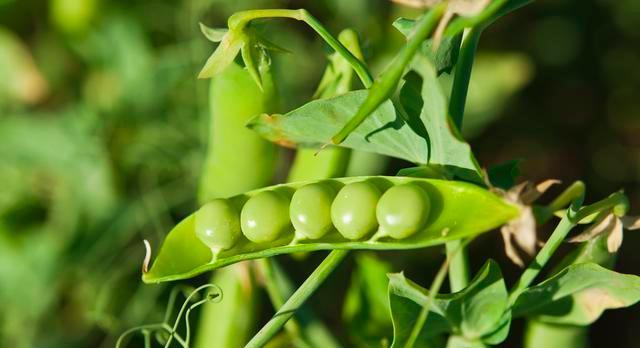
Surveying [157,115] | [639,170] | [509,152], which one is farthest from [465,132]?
[157,115]

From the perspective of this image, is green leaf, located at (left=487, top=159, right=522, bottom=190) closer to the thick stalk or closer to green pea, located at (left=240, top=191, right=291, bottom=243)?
the thick stalk

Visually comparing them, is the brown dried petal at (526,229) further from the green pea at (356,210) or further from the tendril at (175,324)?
the tendril at (175,324)

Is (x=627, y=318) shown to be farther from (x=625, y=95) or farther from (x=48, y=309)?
(x=48, y=309)

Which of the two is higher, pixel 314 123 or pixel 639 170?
pixel 314 123

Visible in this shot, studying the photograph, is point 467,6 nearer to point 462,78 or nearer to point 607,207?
point 462,78

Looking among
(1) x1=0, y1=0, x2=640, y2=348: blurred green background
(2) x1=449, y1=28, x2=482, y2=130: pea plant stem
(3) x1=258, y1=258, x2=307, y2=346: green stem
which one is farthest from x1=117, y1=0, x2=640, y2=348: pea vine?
(1) x1=0, y1=0, x2=640, y2=348: blurred green background

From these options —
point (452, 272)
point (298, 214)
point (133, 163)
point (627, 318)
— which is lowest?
point (627, 318)

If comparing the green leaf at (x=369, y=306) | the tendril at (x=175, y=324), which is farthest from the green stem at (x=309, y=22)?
the green leaf at (x=369, y=306)
